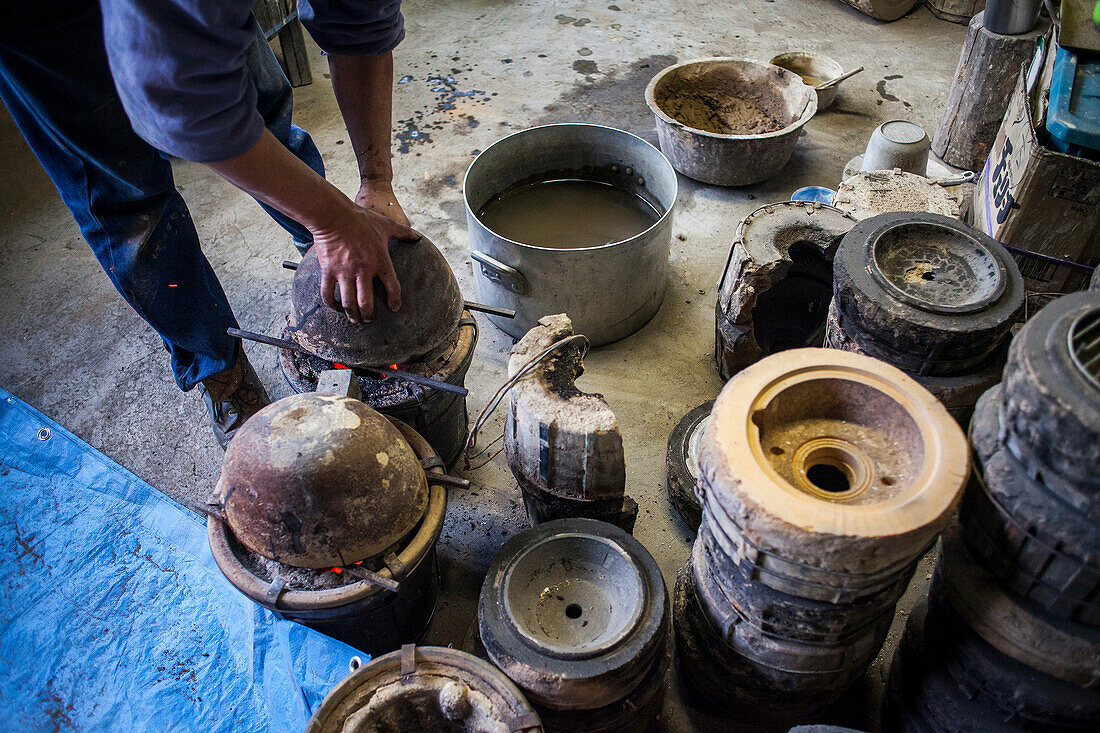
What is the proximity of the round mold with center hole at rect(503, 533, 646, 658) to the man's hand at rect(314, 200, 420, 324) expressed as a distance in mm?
1056

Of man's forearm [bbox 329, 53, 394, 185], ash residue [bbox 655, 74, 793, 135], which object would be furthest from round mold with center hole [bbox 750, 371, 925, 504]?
ash residue [bbox 655, 74, 793, 135]

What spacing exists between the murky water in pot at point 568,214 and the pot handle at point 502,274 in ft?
1.43

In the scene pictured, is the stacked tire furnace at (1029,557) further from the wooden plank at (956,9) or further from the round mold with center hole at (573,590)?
the wooden plank at (956,9)

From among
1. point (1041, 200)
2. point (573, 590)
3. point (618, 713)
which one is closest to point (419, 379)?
point (573, 590)

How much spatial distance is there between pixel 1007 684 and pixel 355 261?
2.33 m

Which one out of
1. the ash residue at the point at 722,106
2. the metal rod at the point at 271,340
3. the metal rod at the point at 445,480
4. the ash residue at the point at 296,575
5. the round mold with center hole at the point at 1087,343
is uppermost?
the round mold with center hole at the point at 1087,343

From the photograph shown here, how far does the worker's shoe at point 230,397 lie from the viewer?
3.19 meters

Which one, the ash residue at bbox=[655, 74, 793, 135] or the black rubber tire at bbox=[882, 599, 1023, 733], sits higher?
the ash residue at bbox=[655, 74, 793, 135]

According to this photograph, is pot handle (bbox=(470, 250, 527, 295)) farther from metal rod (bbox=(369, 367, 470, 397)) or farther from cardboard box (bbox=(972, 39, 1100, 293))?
cardboard box (bbox=(972, 39, 1100, 293))

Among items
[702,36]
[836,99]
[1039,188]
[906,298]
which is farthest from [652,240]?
[702,36]

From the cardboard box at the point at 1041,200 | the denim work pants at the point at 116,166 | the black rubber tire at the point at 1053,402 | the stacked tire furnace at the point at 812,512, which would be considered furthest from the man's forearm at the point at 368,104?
the cardboard box at the point at 1041,200

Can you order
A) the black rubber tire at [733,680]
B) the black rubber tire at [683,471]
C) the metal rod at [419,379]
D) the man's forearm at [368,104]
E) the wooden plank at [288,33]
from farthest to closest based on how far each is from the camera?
the wooden plank at [288,33], the black rubber tire at [683,471], the man's forearm at [368,104], the metal rod at [419,379], the black rubber tire at [733,680]

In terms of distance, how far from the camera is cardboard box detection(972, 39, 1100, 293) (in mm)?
2838

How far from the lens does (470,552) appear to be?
9.94ft
